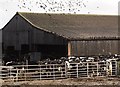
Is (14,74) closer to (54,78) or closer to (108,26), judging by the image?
(54,78)

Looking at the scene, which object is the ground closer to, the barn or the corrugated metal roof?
the barn

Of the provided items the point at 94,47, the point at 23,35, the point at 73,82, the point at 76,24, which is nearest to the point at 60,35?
the point at 94,47

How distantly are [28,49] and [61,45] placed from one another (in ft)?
17.5

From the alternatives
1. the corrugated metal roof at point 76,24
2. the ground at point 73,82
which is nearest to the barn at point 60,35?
the corrugated metal roof at point 76,24

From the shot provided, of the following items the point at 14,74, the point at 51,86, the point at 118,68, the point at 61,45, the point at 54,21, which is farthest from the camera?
the point at 54,21

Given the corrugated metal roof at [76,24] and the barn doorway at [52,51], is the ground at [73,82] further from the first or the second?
the corrugated metal roof at [76,24]

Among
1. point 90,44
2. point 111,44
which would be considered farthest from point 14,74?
point 111,44

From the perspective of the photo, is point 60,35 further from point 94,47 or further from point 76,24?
point 76,24

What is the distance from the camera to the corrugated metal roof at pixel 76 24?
3403cm

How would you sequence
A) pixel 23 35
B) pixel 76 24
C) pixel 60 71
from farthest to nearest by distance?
pixel 76 24 < pixel 23 35 < pixel 60 71

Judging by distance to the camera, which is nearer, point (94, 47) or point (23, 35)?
point (94, 47)

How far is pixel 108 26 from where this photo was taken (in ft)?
133

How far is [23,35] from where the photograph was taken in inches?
1481

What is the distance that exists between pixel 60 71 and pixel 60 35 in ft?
27.0
